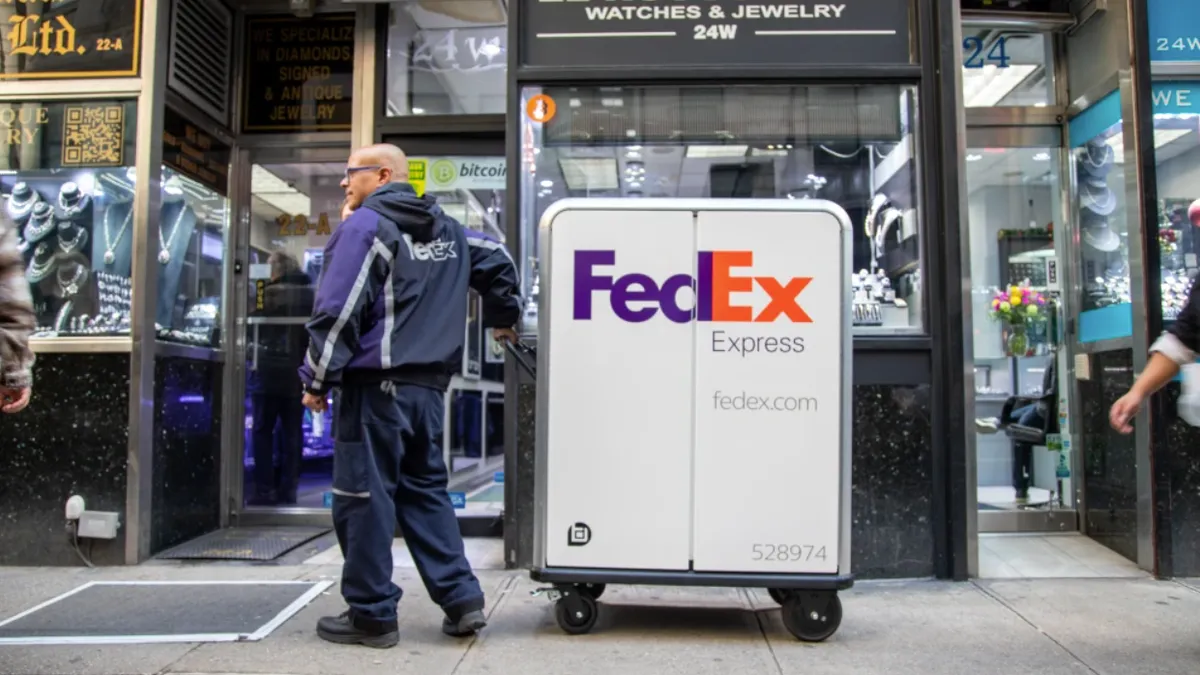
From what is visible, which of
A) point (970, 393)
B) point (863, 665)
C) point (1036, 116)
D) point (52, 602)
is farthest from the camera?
point (1036, 116)

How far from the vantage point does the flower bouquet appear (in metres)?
6.32

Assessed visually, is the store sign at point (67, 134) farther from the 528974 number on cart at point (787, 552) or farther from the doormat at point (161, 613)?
the 528974 number on cart at point (787, 552)

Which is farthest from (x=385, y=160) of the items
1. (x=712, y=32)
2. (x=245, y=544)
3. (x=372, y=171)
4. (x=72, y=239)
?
(x=245, y=544)

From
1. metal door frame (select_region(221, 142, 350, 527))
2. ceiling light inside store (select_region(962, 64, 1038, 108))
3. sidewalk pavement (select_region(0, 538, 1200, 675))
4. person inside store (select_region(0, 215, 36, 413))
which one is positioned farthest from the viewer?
metal door frame (select_region(221, 142, 350, 527))

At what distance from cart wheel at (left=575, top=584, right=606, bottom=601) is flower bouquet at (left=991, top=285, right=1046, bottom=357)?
12.4ft

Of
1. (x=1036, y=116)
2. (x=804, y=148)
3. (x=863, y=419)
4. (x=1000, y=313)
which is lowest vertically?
(x=863, y=419)

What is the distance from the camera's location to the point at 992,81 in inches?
247

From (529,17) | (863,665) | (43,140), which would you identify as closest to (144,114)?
(43,140)

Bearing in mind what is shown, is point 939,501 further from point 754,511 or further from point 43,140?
point 43,140

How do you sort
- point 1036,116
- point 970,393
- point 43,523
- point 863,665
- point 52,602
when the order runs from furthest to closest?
point 1036,116 → point 43,523 → point 970,393 → point 52,602 → point 863,665

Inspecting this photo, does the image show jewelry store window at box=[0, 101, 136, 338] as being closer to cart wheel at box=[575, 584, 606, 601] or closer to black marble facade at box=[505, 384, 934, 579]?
black marble facade at box=[505, 384, 934, 579]

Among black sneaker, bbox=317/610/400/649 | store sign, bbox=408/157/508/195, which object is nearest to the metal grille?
store sign, bbox=408/157/508/195

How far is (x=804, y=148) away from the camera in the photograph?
17.5ft

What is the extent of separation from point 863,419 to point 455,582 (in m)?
2.28
